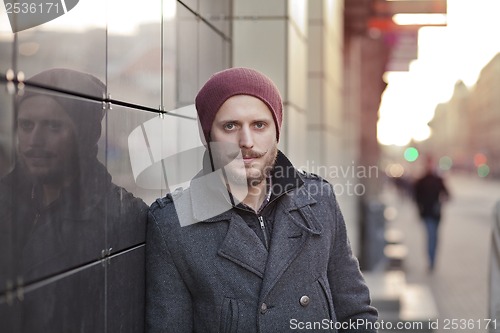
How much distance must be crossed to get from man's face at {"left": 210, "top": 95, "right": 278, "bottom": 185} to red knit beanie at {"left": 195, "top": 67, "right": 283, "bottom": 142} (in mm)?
23

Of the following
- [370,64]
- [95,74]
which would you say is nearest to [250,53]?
[95,74]

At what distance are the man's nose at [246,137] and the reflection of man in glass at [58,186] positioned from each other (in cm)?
48

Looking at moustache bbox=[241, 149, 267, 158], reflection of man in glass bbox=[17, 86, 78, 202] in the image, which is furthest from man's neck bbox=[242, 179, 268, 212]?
reflection of man in glass bbox=[17, 86, 78, 202]

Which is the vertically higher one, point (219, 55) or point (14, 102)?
point (219, 55)

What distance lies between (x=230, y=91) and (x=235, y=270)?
65 cm

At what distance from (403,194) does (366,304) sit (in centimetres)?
3753

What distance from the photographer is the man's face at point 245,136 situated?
2.83 m

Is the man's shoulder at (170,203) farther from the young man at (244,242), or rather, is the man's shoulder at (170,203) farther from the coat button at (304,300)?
the coat button at (304,300)

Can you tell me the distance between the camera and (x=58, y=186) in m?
2.13

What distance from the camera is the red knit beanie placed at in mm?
2857

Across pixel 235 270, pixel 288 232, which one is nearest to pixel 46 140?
pixel 235 270

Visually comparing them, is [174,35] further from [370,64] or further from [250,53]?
[370,64]

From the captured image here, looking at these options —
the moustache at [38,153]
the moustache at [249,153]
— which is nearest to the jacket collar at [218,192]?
the moustache at [249,153]

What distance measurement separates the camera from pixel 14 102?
1.87 meters
